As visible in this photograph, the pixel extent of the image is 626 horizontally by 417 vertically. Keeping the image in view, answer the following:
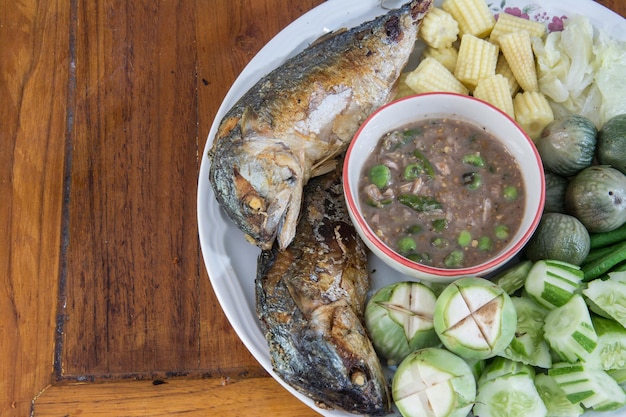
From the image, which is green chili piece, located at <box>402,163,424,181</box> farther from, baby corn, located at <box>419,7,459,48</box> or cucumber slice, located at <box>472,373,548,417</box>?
cucumber slice, located at <box>472,373,548,417</box>

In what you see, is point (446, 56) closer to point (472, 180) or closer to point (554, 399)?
point (472, 180)

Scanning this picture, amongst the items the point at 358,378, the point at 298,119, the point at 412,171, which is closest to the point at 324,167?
the point at 298,119

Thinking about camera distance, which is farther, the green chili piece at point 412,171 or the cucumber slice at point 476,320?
the green chili piece at point 412,171

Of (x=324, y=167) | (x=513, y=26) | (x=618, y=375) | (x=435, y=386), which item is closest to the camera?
(x=435, y=386)

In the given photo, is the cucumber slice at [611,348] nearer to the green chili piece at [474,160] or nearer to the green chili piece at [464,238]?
the green chili piece at [464,238]

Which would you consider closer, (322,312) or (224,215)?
(322,312)

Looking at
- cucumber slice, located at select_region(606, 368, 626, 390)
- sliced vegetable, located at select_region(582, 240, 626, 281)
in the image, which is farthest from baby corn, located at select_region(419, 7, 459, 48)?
cucumber slice, located at select_region(606, 368, 626, 390)

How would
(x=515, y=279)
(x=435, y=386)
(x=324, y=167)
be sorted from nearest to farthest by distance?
(x=435, y=386)
(x=515, y=279)
(x=324, y=167)

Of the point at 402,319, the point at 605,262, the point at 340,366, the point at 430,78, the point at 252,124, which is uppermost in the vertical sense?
the point at 430,78

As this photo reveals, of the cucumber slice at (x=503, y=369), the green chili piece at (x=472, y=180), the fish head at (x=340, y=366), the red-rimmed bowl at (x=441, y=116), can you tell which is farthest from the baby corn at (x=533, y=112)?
the fish head at (x=340, y=366)
